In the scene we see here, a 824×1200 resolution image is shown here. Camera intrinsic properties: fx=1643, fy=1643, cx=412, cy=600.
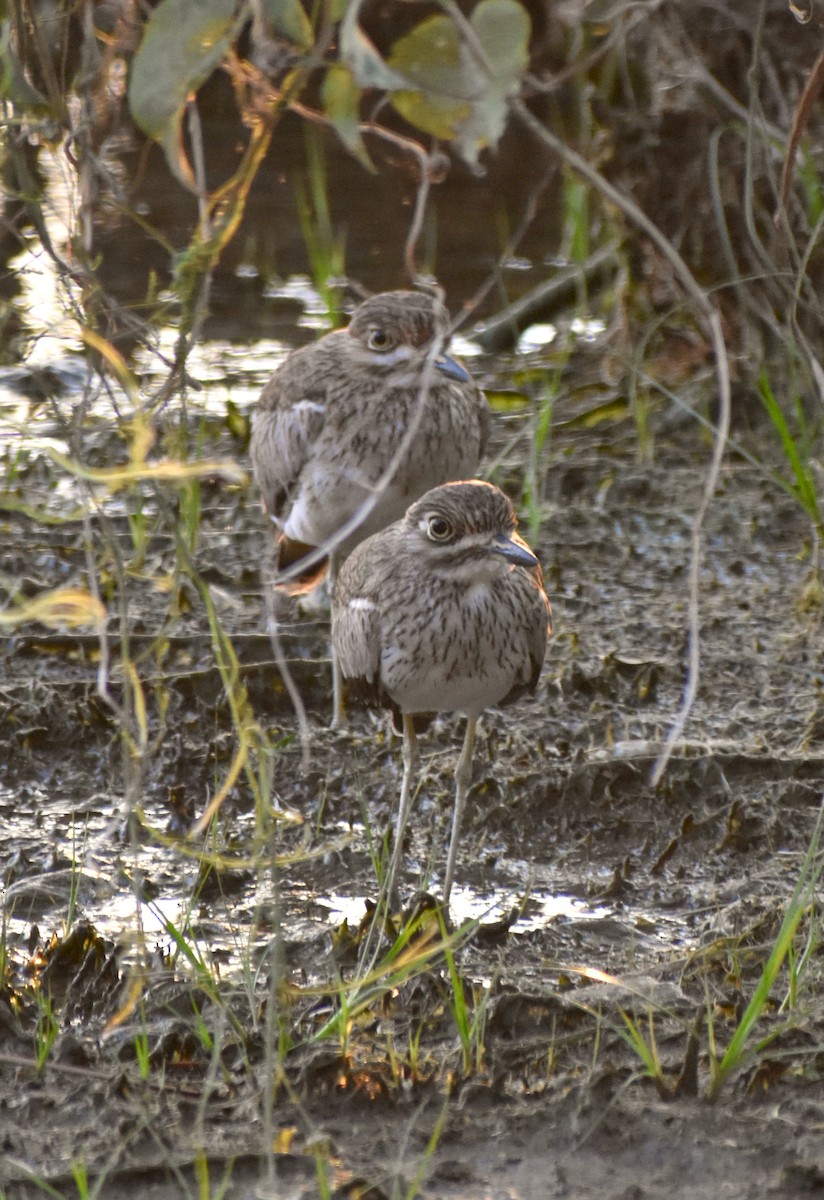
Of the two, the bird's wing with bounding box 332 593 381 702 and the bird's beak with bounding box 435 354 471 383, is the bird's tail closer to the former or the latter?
the bird's beak with bounding box 435 354 471 383

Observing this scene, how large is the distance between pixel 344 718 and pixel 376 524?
23.1 inches

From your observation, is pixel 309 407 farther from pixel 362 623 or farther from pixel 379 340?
pixel 362 623

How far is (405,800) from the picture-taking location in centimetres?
412

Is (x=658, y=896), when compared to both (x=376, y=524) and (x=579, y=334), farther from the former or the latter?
(x=579, y=334)

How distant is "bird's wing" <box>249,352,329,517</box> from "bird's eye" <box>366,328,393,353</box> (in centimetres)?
21

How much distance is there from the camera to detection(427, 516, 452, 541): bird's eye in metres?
3.88

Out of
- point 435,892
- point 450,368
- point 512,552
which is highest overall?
point 450,368

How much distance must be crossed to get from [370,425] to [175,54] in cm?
255

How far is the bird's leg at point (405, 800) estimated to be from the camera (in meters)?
3.79

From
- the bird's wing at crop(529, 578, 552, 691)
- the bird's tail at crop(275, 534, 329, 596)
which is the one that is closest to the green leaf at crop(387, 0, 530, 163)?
the bird's wing at crop(529, 578, 552, 691)

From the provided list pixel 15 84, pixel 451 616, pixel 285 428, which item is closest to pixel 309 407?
pixel 285 428

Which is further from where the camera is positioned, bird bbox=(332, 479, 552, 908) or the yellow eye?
the yellow eye

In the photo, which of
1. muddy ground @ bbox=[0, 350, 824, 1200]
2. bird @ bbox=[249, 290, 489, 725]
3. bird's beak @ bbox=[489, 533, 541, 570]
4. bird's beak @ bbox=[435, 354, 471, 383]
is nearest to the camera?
muddy ground @ bbox=[0, 350, 824, 1200]

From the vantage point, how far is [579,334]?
7.91 m
